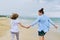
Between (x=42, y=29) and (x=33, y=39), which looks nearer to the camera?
(x=42, y=29)

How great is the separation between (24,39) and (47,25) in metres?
2.42

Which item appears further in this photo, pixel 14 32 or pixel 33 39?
pixel 33 39

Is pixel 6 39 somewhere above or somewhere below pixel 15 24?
below

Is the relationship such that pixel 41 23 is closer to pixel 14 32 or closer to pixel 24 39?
pixel 14 32

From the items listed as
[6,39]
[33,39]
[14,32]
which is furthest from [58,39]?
[14,32]

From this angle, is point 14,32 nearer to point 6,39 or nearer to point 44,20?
point 44,20

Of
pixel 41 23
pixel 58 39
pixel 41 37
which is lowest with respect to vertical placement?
pixel 58 39

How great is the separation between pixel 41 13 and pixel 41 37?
89 centimetres

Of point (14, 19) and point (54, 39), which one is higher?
point (14, 19)

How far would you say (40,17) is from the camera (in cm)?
828

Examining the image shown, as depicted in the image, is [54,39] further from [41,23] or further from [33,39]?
[41,23]

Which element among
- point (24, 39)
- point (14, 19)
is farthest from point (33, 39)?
point (14, 19)

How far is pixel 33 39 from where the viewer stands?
10602 millimetres

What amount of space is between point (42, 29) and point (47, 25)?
243mm
